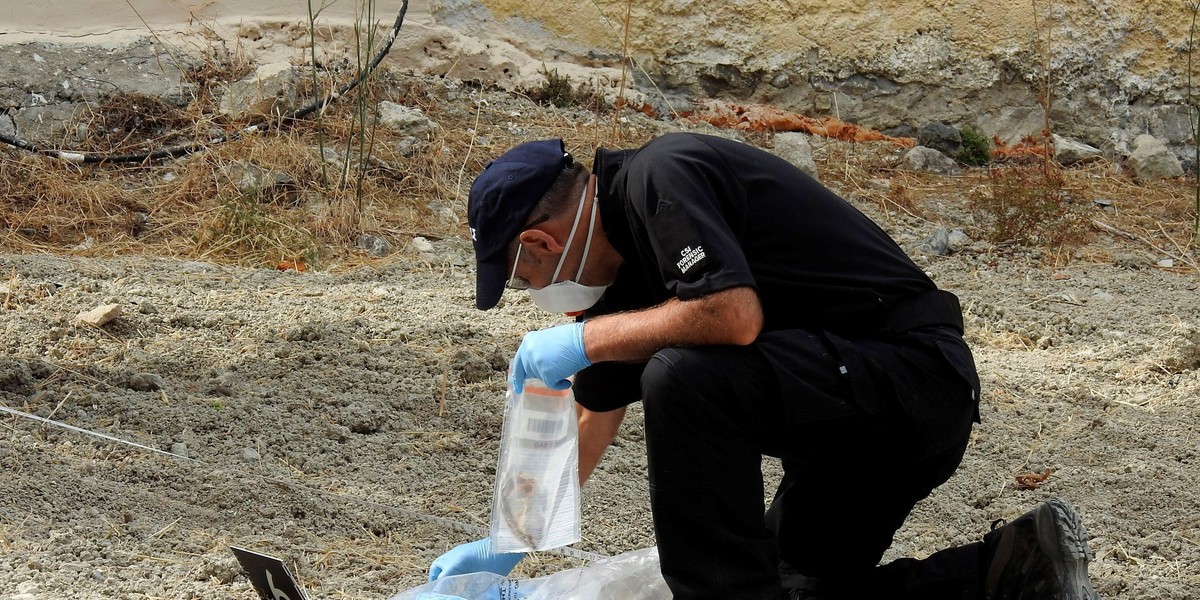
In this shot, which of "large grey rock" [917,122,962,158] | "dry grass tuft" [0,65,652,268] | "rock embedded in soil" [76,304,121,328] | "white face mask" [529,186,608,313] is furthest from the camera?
"large grey rock" [917,122,962,158]

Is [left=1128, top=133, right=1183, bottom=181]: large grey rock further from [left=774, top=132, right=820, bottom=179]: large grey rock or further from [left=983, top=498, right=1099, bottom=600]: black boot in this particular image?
[left=983, top=498, right=1099, bottom=600]: black boot

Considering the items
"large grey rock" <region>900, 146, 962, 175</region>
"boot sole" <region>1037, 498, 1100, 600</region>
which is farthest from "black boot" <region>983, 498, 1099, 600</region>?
"large grey rock" <region>900, 146, 962, 175</region>

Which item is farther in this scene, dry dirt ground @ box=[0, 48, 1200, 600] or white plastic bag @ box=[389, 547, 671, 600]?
dry dirt ground @ box=[0, 48, 1200, 600]

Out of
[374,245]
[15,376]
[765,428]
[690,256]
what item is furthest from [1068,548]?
[374,245]

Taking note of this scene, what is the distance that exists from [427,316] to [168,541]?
1443 mm

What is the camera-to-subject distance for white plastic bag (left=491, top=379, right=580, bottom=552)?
208cm

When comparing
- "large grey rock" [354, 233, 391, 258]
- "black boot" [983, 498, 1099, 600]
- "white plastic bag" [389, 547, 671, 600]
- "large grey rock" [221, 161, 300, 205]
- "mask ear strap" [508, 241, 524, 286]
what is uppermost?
"mask ear strap" [508, 241, 524, 286]

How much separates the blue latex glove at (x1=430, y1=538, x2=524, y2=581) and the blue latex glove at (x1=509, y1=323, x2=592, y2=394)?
1.34 feet

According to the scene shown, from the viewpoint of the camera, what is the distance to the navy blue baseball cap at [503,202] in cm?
194

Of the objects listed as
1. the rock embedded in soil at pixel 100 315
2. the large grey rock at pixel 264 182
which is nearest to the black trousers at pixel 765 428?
the rock embedded in soil at pixel 100 315

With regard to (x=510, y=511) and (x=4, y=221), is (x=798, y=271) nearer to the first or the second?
(x=510, y=511)

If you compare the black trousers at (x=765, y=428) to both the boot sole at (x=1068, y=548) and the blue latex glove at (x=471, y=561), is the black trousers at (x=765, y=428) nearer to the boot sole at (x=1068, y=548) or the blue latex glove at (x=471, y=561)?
the boot sole at (x=1068, y=548)

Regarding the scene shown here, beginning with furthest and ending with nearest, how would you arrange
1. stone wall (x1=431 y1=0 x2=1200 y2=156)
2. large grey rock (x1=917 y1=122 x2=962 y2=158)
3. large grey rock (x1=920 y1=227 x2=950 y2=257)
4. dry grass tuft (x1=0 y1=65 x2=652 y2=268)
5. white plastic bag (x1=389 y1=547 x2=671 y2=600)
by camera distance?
large grey rock (x1=917 y1=122 x2=962 y2=158) → stone wall (x1=431 y1=0 x2=1200 y2=156) → large grey rock (x1=920 y1=227 x2=950 y2=257) → dry grass tuft (x1=0 y1=65 x2=652 y2=268) → white plastic bag (x1=389 y1=547 x2=671 y2=600)

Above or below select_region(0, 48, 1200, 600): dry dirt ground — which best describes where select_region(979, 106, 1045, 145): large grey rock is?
above
